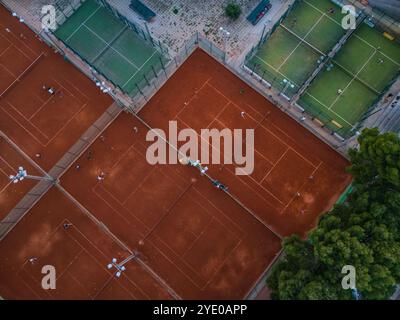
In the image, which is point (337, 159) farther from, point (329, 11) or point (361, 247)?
point (329, 11)

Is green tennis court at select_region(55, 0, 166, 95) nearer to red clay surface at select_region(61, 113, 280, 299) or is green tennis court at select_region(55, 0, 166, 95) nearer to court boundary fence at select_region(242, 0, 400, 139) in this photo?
red clay surface at select_region(61, 113, 280, 299)

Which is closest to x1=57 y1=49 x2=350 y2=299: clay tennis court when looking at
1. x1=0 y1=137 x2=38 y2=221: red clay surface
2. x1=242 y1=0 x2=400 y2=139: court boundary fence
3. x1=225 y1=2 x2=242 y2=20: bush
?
x1=242 y1=0 x2=400 y2=139: court boundary fence

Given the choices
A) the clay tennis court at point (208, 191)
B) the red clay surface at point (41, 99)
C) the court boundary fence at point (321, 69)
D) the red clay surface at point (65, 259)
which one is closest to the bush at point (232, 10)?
the court boundary fence at point (321, 69)

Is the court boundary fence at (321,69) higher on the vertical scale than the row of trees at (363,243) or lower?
higher

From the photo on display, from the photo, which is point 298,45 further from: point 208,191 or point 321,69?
point 208,191

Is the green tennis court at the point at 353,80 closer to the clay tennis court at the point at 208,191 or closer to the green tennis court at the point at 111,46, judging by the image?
the clay tennis court at the point at 208,191
